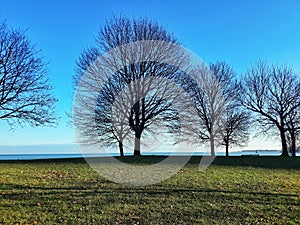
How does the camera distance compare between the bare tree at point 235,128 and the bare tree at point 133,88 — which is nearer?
the bare tree at point 133,88

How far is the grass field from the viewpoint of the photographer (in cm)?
778

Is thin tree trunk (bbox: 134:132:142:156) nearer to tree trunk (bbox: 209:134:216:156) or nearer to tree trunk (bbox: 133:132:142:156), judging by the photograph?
tree trunk (bbox: 133:132:142:156)

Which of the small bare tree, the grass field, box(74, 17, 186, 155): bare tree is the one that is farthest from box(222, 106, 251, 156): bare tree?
the grass field

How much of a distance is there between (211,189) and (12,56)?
1723cm

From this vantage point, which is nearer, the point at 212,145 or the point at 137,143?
the point at 137,143

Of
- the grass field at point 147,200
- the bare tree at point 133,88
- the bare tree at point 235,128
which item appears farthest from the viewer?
the bare tree at point 235,128

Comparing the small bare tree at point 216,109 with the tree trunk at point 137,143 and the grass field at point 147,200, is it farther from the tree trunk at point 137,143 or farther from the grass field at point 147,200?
the grass field at point 147,200

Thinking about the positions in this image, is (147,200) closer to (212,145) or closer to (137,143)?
(137,143)

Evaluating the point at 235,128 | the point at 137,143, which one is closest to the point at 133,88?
the point at 137,143

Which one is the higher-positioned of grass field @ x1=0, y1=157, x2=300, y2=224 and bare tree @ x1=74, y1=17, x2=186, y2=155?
bare tree @ x1=74, y1=17, x2=186, y2=155

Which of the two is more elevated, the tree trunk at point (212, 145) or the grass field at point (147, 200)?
the tree trunk at point (212, 145)

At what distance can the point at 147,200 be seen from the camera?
9320 mm

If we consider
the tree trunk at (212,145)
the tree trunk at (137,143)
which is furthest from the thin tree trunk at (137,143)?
the tree trunk at (212,145)

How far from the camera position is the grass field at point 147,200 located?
306 inches
